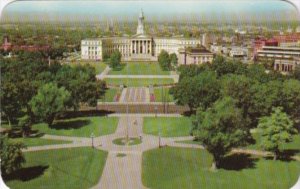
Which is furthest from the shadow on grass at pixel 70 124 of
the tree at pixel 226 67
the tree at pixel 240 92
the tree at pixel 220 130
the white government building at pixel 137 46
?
the white government building at pixel 137 46

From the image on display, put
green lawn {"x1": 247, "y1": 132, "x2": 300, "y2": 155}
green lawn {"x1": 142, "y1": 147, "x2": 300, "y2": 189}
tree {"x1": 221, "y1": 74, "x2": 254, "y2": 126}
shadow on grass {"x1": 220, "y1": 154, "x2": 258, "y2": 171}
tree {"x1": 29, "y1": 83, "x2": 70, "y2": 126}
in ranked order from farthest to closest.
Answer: tree {"x1": 221, "y1": 74, "x2": 254, "y2": 126} < tree {"x1": 29, "y1": 83, "x2": 70, "y2": 126} < green lawn {"x1": 247, "y1": 132, "x2": 300, "y2": 155} < shadow on grass {"x1": 220, "y1": 154, "x2": 258, "y2": 171} < green lawn {"x1": 142, "y1": 147, "x2": 300, "y2": 189}

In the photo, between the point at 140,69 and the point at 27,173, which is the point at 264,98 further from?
the point at 140,69

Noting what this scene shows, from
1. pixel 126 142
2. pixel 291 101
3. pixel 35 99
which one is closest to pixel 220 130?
pixel 126 142

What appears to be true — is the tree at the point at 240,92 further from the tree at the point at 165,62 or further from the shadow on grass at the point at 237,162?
the tree at the point at 165,62

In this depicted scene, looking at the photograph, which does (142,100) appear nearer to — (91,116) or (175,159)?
(91,116)

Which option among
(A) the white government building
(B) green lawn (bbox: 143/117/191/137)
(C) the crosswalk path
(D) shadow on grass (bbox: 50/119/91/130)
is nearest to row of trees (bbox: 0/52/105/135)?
(D) shadow on grass (bbox: 50/119/91/130)

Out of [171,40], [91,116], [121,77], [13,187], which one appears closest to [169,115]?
[91,116]

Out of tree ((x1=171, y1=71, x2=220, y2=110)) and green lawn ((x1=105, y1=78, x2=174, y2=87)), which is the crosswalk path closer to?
green lawn ((x1=105, y1=78, x2=174, y2=87))

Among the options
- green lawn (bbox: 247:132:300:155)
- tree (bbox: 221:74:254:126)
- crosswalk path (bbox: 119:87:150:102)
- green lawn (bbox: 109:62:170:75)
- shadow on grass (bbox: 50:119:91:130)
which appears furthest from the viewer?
green lawn (bbox: 109:62:170:75)
